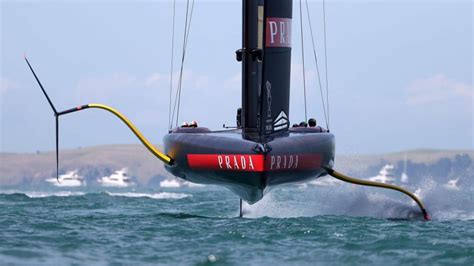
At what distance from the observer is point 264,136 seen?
50.6 feet

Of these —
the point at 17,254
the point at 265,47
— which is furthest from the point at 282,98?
the point at 17,254

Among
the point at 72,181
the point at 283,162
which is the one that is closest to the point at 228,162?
the point at 283,162

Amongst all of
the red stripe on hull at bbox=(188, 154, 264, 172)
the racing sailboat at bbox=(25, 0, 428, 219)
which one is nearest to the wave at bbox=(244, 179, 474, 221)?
the racing sailboat at bbox=(25, 0, 428, 219)

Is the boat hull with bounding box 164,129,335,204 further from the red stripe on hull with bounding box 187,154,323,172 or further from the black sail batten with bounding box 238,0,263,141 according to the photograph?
the black sail batten with bounding box 238,0,263,141

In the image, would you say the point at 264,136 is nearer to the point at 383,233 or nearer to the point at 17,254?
the point at 383,233

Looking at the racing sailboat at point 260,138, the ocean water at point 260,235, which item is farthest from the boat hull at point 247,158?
the ocean water at point 260,235

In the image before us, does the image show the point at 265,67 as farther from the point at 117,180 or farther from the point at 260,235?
the point at 117,180

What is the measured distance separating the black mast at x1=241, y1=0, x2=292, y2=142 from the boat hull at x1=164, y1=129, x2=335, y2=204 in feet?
0.99

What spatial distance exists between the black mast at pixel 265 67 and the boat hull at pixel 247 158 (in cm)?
30

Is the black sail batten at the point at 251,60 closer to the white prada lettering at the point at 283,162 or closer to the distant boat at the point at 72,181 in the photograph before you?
the white prada lettering at the point at 283,162

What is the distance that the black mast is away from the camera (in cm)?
1577

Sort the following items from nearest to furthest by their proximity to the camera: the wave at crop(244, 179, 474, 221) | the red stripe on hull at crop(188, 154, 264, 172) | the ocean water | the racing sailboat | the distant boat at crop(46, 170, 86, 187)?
the ocean water, the red stripe on hull at crop(188, 154, 264, 172), the racing sailboat, the wave at crop(244, 179, 474, 221), the distant boat at crop(46, 170, 86, 187)

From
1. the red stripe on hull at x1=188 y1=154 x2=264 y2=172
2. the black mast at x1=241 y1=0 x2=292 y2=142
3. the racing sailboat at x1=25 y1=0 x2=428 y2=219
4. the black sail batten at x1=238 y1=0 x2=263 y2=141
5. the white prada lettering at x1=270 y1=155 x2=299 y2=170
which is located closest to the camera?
the red stripe on hull at x1=188 y1=154 x2=264 y2=172

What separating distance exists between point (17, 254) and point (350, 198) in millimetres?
9316
